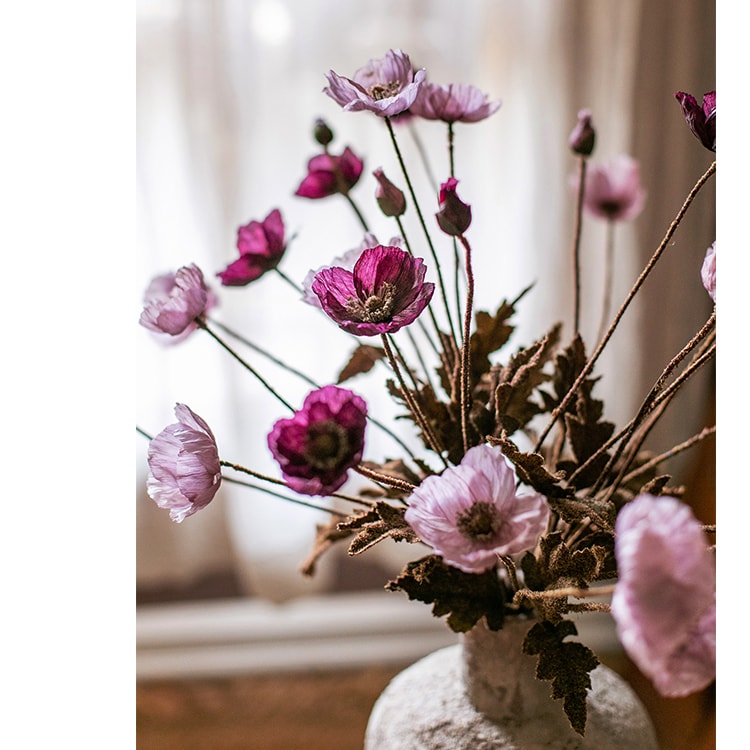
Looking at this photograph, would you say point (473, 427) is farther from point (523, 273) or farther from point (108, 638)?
point (523, 273)

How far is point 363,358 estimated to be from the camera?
2.19 ft

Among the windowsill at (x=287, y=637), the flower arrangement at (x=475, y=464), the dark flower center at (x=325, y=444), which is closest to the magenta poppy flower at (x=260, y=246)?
the flower arrangement at (x=475, y=464)

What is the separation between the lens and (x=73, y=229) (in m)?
0.50

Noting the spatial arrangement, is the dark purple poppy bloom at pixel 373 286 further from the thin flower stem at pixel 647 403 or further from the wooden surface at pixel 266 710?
the wooden surface at pixel 266 710

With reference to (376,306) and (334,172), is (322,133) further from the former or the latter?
(376,306)

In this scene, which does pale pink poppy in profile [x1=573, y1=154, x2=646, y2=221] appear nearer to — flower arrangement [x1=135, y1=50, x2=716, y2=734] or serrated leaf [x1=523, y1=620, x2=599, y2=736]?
flower arrangement [x1=135, y1=50, x2=716, y2=734]

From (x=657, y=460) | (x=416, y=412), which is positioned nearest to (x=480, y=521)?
(x=416, y=412)

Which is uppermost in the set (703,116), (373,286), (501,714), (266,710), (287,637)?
(703,116)

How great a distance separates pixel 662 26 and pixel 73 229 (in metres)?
1.12

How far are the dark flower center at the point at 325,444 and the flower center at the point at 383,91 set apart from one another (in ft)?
0.75

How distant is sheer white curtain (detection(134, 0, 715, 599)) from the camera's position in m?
1.33

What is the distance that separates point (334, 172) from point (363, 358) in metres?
0.16
